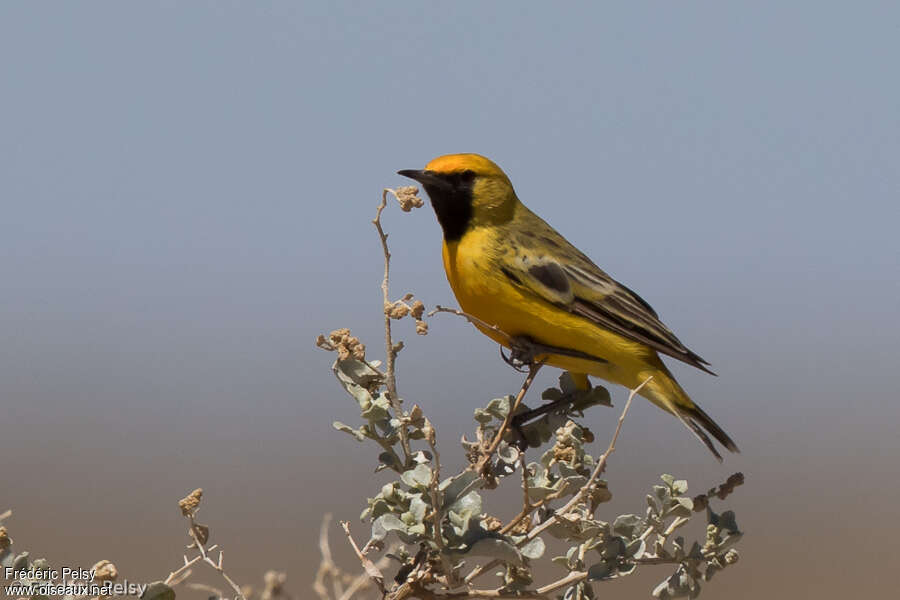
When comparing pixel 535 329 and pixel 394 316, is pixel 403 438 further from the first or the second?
pixel 535 329

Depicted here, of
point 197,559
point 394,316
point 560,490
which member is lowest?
point 197,559

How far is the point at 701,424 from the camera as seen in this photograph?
4906 mm

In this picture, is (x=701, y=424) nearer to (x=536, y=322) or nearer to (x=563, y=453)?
(x=536, y=322)

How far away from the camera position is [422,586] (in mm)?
2516

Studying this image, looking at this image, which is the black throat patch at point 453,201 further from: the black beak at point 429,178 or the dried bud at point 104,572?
the dried bud at point 104,572

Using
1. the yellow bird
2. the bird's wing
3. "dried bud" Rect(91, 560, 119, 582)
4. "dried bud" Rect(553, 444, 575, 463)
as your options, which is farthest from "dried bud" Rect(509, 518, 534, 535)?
the bird's wing

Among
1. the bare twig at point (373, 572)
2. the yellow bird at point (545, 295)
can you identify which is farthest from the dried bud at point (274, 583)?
the yellow bird at point (545, 295)

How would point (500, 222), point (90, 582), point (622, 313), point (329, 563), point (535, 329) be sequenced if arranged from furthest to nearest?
point (500, 222), point (622, 313), point (535, 329), point (329, 563), point (90, 582)

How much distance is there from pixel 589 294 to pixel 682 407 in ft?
Result: 2.33

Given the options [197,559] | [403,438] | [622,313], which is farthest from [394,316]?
[622,313]

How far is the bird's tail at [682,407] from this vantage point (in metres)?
4.84

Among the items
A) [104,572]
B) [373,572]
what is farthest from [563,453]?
[104,572]

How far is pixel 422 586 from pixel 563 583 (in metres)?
0.35

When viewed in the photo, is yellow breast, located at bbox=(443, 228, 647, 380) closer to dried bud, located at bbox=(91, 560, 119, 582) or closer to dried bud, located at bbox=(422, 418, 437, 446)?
dried bud, located at bbox=(422, 418, 437, 446)
